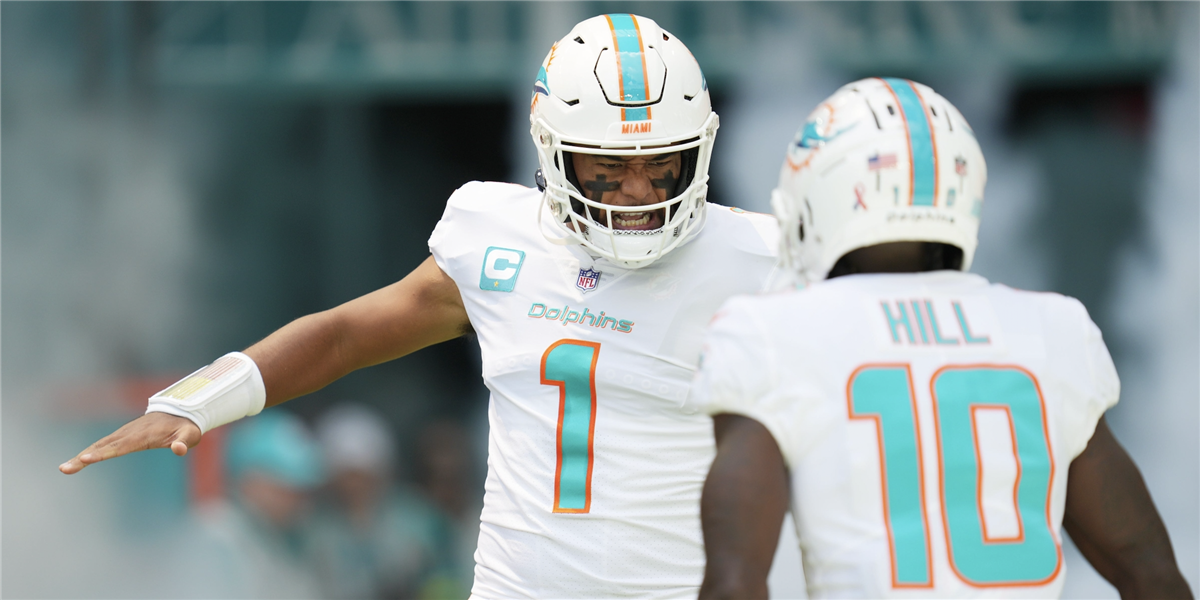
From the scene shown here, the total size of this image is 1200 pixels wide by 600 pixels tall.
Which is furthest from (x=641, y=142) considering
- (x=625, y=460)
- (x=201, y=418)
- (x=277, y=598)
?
(x=277, y=598)

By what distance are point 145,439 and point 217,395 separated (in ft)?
0.64

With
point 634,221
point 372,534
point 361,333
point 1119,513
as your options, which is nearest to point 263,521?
point 372,534

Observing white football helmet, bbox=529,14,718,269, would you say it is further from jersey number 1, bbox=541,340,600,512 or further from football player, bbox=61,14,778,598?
jersey number 1, bbox=541,340,600,512

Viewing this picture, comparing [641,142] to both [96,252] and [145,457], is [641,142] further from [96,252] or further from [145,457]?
[96,252]

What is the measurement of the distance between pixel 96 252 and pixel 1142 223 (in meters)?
6.06

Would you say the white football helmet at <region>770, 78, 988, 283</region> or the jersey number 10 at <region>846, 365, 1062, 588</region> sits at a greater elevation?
the white football helmet at <region>770, 78, 988, 283</region>

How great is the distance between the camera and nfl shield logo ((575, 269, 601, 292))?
2.67m

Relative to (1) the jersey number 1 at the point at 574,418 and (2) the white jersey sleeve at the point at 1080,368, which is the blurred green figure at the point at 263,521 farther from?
(2) the white jersey sleeve at the point at 1080,368

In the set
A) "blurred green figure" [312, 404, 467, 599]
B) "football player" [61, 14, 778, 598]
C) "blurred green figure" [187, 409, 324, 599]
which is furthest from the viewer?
"blurred green figure" [312, 404, 467, 599]

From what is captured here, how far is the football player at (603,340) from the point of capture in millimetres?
2576

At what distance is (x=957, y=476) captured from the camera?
162 cm

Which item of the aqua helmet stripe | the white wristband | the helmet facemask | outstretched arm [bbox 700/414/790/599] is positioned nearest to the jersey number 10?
outstretched arm [bbox 700/414/790/599]

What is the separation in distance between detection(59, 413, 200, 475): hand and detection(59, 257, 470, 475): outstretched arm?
0.26 m

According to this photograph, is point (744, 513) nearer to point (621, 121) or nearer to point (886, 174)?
point (886, 174)
